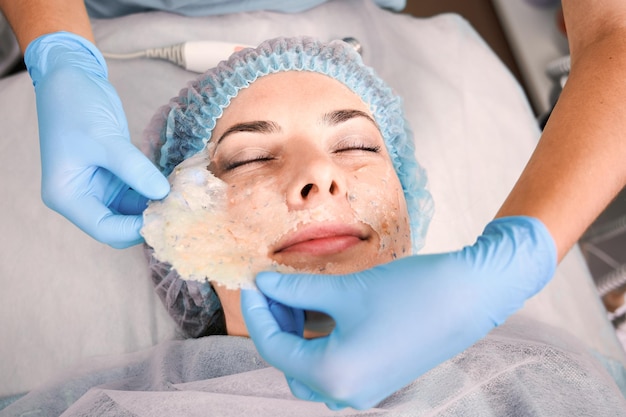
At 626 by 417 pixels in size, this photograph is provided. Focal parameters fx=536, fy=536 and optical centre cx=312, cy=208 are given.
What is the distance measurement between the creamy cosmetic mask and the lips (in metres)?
0.01

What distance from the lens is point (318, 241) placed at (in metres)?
1.07

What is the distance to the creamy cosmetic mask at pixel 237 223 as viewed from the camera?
107cm

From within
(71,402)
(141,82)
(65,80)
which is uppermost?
(65,80)

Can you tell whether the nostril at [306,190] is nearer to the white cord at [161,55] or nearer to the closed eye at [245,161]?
the closed eye at [245,161]

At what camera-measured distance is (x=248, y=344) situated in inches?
48.0

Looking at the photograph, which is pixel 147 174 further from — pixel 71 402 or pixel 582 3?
pixel 582 3

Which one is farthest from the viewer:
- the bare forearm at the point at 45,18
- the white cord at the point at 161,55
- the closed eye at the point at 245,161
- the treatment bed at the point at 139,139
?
the white cord at the point at 161,55

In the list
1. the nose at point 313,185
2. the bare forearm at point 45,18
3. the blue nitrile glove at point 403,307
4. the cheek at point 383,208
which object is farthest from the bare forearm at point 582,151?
the bare forearm at point 45,18

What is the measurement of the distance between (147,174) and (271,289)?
15.1 inches

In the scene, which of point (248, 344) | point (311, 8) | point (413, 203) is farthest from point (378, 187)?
point (311, 8)

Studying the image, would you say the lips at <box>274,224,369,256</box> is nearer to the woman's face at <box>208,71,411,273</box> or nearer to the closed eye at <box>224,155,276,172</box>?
the woman's face at <box>208,71,411,273</box>

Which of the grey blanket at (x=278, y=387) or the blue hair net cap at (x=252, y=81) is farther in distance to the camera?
the blue hair net cap at (x=252, y=81)

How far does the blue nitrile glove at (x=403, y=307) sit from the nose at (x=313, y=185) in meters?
0.16

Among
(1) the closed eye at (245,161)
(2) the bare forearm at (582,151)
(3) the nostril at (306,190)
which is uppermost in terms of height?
(2) the bare forearm at (582,151)
